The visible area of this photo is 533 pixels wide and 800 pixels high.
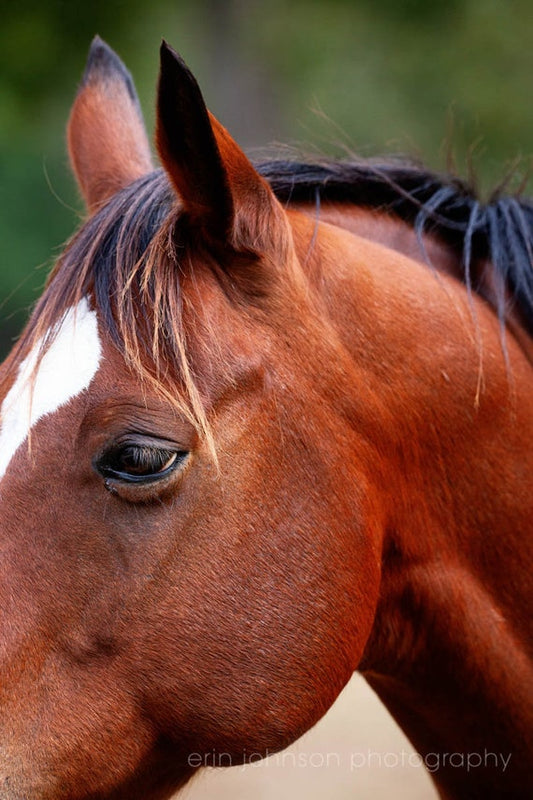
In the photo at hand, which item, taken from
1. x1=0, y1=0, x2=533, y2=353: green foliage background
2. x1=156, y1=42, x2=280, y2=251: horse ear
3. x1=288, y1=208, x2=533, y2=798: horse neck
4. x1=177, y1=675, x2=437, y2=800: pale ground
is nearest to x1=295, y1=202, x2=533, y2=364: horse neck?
x1=288, y1=208, x2=533, y2=798: horse neck

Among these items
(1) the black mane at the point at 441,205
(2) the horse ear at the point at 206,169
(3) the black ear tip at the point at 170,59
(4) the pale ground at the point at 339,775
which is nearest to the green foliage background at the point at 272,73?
(4) the pale ground at the point at 339,775

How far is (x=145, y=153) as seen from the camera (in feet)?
6.43

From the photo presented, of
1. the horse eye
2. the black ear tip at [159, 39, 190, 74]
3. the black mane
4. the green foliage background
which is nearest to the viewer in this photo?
the black ear tip at [159, 39, 190, 74]

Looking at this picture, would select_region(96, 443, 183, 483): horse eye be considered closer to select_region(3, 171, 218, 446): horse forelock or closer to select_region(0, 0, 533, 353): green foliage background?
select_region(3, 171, 218, 446): horse forelock

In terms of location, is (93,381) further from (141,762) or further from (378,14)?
(378,14)

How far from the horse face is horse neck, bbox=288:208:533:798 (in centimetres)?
11

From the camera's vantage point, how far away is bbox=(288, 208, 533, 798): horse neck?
156cm

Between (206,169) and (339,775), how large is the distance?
144 inches

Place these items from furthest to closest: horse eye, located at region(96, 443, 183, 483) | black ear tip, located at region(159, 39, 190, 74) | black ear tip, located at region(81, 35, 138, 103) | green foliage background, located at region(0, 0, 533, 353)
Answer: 1. green foliage background, located at region(0, 0, 533, 353)
2. black ear tip, located at region(81, 35, 138, 103)
3. horse eye, located at region(96, 443, 183, 483)
4. black ear tip, located at region(159, 39, 190, 74)

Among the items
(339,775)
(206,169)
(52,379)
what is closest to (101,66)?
(206,169)

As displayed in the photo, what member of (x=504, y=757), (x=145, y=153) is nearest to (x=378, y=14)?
(x=145, y=153)

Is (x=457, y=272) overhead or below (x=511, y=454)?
overhead

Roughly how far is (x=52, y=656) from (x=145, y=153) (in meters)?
1.18

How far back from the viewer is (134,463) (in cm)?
132
